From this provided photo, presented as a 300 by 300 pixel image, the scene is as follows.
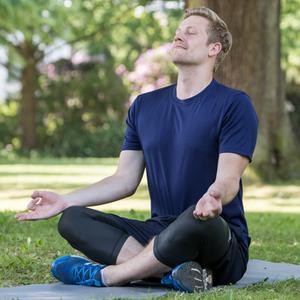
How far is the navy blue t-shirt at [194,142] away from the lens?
4.86 m

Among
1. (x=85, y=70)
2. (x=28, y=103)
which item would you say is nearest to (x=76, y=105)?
(x=85, y=70)

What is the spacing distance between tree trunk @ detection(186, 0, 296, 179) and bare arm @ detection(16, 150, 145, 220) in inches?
269

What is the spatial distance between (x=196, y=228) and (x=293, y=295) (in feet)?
2.01

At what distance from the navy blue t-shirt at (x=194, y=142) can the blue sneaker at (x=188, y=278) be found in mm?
392

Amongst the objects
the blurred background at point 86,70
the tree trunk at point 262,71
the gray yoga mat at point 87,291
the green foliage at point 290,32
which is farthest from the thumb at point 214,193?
the green foliage at point 290,32

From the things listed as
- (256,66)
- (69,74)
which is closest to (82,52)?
(69,74)

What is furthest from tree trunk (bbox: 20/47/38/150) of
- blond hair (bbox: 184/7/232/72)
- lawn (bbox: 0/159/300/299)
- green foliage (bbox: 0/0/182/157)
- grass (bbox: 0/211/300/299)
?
blond hair (bbox: 184/7/232/72)

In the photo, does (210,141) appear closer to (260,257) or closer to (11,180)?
(260,257)

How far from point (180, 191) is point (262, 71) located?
8929 mm

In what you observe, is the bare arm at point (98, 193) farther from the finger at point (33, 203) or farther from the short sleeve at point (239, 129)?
the short sleeve at point (239, 129)

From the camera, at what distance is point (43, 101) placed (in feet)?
95.7

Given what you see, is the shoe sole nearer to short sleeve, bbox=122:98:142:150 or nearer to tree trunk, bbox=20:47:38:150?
short sleeve, bbox=122:98:142:150

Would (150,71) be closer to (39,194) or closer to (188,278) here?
(39,194)

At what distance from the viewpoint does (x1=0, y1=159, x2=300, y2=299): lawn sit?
5102mm
